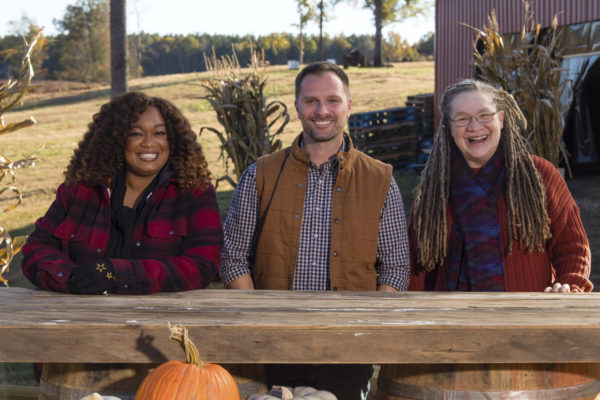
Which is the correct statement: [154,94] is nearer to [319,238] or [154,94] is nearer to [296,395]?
[319,238]

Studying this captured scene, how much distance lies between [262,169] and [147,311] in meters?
1.06

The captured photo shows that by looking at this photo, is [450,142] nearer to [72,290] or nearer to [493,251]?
[493,251]

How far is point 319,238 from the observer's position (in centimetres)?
286

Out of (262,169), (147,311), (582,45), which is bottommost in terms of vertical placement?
(147,311)

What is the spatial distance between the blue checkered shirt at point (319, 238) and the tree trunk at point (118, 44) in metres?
7.58

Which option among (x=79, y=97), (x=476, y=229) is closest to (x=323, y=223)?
(x=476, y=229)

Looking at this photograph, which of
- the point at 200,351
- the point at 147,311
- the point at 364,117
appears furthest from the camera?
the point at 364,117

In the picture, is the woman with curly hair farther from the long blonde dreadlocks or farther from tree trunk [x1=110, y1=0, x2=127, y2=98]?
tree trunk [x1=110, y1=0, x2=127, y2=98]

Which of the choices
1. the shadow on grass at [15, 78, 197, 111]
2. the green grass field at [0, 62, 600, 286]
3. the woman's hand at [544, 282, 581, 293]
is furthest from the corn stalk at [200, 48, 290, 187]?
the shadow on grass at [15, 78, 197, 111]

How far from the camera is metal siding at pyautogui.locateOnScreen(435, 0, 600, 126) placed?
10.9 meters

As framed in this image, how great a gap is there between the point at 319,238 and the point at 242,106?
4.65 m

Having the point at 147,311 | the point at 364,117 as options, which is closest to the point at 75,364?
the point at 147,311

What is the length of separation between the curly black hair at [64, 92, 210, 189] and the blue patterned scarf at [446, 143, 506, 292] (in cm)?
106

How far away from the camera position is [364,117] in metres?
14.8
